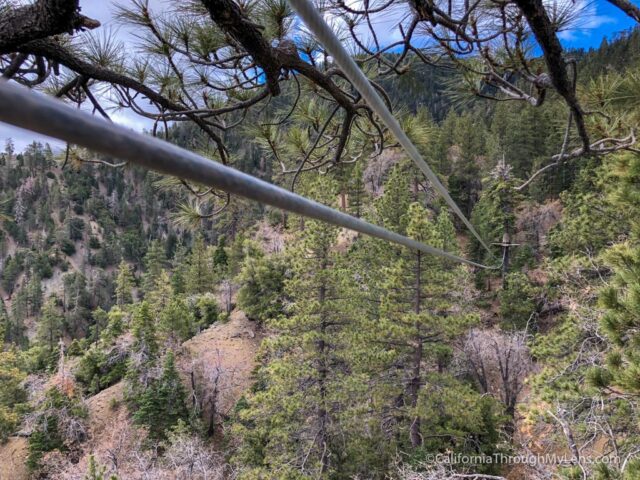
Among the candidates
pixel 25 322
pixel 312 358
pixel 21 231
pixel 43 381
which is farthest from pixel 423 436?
pixel 21 231

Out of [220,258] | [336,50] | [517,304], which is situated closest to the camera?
[336,50]

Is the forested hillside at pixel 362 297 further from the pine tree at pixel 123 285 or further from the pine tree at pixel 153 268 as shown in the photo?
the pine tree at pixel 153 268

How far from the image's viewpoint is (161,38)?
1.53m

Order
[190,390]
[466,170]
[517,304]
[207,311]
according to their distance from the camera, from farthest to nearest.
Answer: [466,170]
[207,311]
[190,390]
[517,304]

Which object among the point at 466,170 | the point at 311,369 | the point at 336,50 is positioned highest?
the point at 466,170

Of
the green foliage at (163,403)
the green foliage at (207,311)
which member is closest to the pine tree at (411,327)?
the green foliage at (163,403)

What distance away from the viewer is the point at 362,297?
8.83 metres

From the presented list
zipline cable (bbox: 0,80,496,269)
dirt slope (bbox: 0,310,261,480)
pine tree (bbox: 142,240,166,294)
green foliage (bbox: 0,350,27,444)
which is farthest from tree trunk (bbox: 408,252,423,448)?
pine tree (bbox: 142,240,166,294)

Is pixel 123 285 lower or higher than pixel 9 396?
higher

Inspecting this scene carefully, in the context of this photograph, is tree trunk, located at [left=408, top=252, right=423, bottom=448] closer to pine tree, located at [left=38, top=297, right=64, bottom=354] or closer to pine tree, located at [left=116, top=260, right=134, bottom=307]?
pine tree, located at [left=116, top=260, right=134, bottom=307]

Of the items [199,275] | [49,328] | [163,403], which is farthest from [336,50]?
[49,328]

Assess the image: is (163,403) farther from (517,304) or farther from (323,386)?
(517,304)

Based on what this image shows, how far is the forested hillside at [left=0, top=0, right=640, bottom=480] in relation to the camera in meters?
1.60

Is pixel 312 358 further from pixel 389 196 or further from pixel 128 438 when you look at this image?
pixel 128 438
